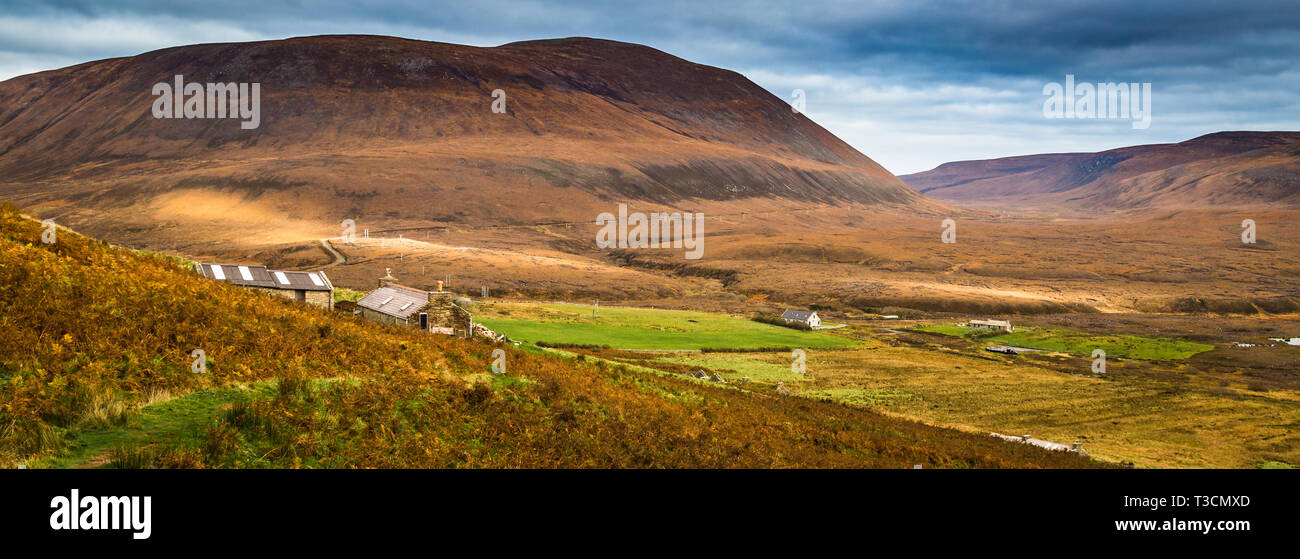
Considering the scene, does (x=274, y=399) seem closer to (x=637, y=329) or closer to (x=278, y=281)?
(x=278, y=281)

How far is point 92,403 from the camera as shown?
35.7ft

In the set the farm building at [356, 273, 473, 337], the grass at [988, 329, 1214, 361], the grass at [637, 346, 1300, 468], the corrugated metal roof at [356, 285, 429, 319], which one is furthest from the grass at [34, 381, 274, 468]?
the grass at [988, 329, 1214, 361]

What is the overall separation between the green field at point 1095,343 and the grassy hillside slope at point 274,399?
2656 inches

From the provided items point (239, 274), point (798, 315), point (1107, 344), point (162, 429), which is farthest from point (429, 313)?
point (1107, 344)

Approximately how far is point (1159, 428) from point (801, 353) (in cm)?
2678

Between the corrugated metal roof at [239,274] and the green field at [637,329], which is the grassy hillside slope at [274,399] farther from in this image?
the green field at [637,329]

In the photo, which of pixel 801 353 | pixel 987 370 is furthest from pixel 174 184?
pixel 987 370

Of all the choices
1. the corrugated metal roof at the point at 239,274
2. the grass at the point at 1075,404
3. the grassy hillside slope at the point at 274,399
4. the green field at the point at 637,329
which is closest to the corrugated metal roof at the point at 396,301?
the corrugated metal roof at the point at 239,274

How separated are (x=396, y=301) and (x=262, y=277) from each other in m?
6.32

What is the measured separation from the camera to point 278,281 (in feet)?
115

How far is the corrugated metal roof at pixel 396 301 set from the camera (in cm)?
3596

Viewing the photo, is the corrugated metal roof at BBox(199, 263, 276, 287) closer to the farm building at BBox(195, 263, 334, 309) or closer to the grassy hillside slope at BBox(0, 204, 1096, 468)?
the farm building at BBox(195, 263, 334, 309)

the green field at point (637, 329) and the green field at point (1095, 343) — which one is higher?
the green field at point (637, 329)

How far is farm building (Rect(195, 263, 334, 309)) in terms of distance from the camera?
33.3m
